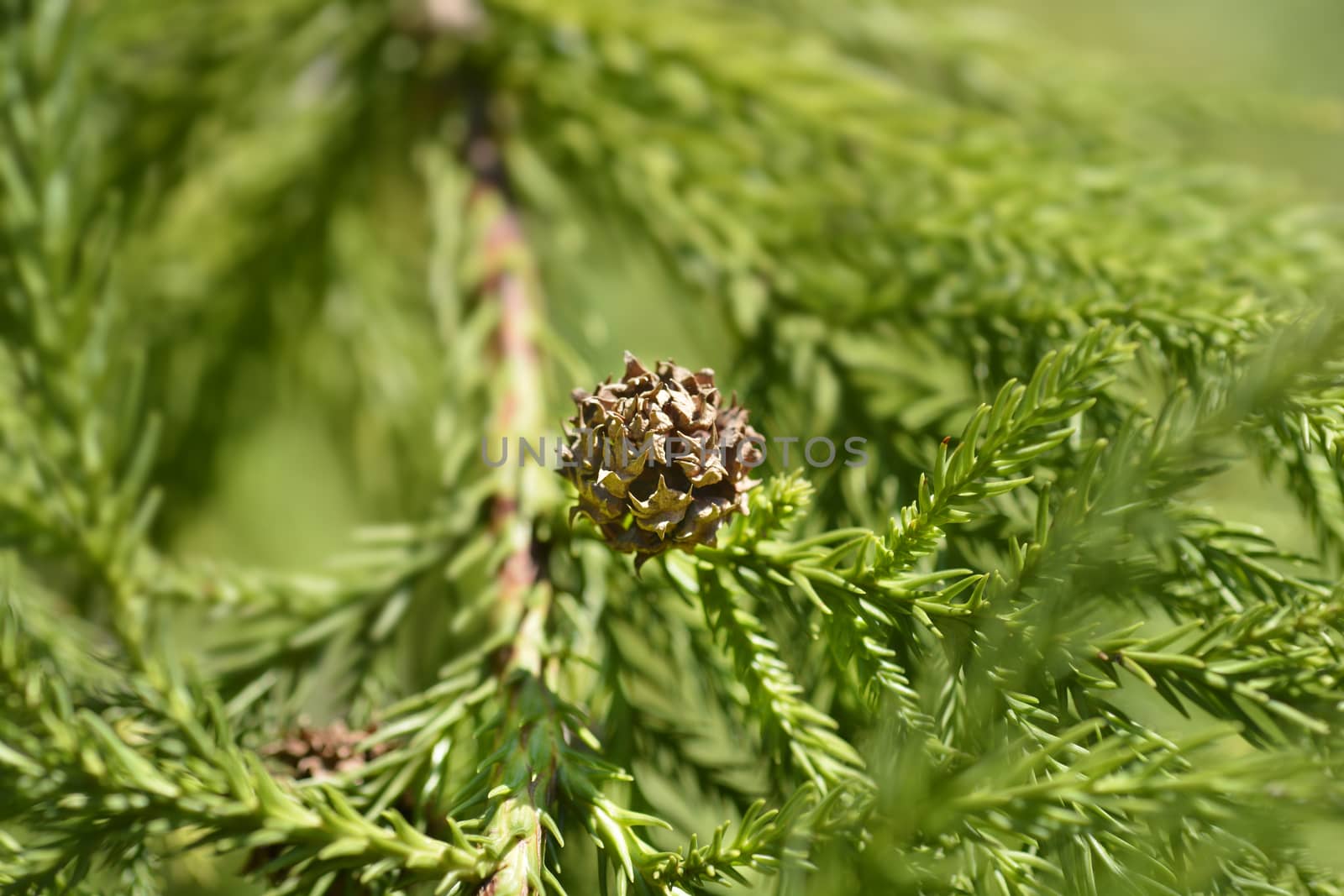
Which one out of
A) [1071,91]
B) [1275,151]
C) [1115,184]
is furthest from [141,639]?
[1275,151]

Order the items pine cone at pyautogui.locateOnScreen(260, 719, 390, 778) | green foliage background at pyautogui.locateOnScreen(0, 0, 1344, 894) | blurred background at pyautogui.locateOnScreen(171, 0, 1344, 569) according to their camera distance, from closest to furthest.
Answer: green foliage background at pyautogui.locateOnScreen(0, 0, 1344, 894) → pine cone at pyautogui.locateOnScreen(260, 719, 390, 778) → blurred background at pyautogui.locateOnScreen(171, 0, 1344, 569)

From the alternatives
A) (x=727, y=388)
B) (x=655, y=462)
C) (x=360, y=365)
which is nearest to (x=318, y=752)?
(x=655, y=462)

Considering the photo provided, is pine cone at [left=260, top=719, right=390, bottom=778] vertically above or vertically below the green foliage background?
below

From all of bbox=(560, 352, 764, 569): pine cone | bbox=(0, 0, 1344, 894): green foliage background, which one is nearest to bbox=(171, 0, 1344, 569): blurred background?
bbox=(0, 0, 1344, 894): green foliage background

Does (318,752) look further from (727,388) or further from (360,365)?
(360,365)

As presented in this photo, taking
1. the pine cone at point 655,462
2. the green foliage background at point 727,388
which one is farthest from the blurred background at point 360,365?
the pine cone at point 655,462

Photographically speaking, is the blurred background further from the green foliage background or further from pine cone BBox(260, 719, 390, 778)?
pine cone BBox(260, 719, 390, 778)

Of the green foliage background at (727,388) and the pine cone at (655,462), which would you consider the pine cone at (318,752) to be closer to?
the green foliage background at (727,388)
